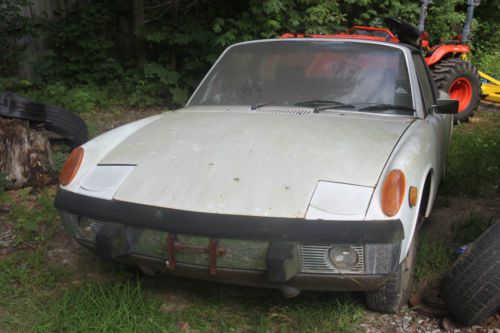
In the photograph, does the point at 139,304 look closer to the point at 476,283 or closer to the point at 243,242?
the point at 243,242

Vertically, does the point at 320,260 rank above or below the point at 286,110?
below

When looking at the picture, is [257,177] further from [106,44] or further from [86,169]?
[106,44]

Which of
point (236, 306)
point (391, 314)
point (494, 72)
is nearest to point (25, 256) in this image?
point (236, 306)

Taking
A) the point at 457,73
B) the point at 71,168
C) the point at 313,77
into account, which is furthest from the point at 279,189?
the point at 457,73

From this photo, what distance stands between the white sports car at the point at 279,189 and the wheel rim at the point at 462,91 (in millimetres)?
4505

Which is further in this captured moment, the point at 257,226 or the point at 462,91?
the point at 462,91

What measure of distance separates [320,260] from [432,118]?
5.64 feet

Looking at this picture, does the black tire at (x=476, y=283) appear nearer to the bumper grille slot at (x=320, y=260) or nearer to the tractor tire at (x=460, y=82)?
the bumper grille slot at (x=320, y=260)

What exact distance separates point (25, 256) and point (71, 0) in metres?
6.47

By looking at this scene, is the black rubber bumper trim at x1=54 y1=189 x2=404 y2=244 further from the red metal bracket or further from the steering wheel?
the steering wheel

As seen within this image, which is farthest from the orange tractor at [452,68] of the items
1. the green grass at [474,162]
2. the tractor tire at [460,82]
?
the green grass at [474,162]

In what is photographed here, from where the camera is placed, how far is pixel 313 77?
10.8 ft

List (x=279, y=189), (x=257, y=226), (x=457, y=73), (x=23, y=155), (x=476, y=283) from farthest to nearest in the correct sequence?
(x=457, y=73) < (x=23, y=155) < (x=476, y=283) < (x=279, y=189) < (x=257, y=226)

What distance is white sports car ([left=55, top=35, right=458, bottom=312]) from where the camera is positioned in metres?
2.07
